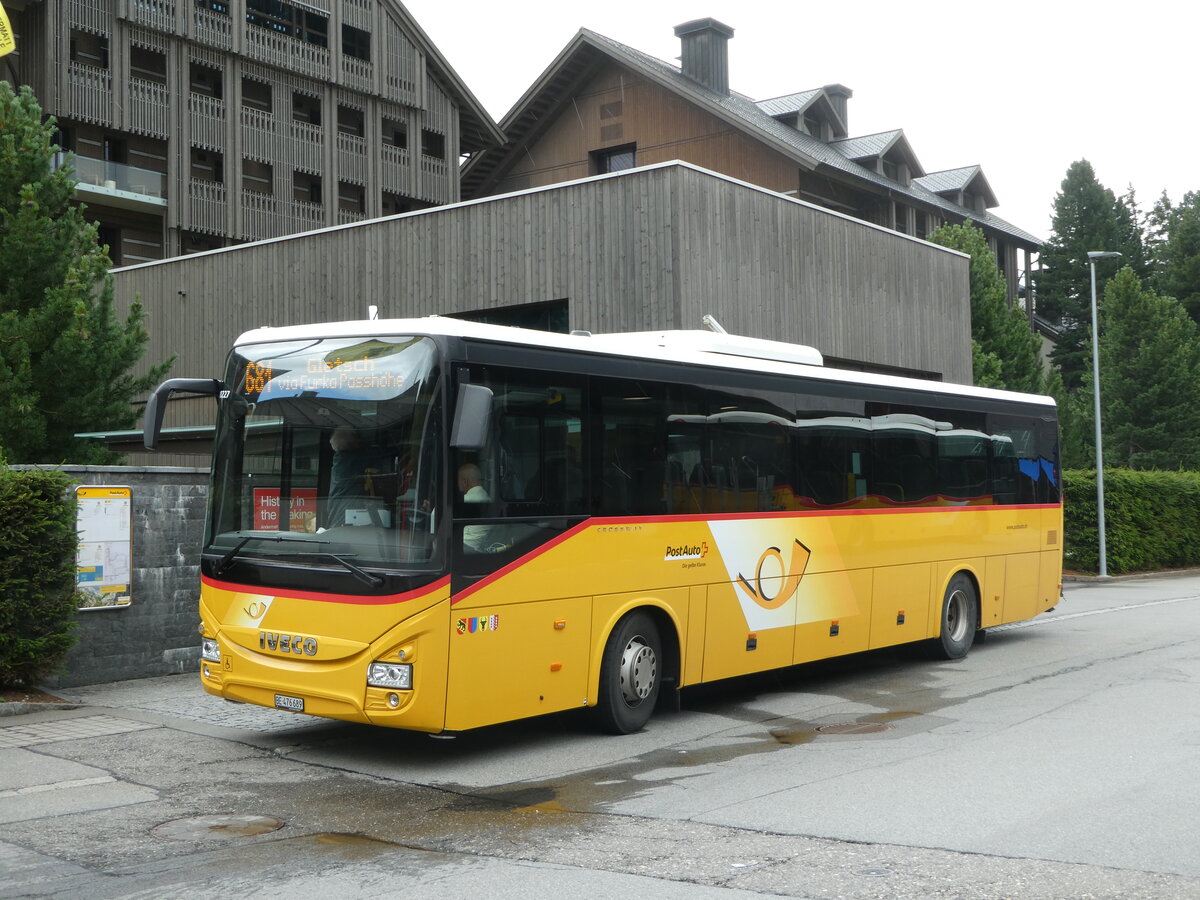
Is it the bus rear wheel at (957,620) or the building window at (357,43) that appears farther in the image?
the building window at (357,43)

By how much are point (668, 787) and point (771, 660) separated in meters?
3.50

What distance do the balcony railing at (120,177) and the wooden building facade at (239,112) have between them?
0.14 ft

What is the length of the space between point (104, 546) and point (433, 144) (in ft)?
126

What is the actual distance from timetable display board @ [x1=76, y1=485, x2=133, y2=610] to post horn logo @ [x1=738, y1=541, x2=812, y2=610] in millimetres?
5808

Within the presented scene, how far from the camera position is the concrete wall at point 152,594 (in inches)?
454

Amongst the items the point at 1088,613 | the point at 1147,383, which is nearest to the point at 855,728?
the point at 1088,613

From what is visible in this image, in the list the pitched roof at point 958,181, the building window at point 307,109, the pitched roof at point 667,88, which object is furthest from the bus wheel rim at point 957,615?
the pitched roof at point 958,181

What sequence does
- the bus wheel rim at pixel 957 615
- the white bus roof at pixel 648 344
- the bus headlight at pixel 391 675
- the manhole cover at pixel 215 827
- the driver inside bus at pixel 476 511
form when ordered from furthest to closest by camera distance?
the bus wheel rim at pixel 957 615, the white bus roof at pixel 648 344, the driver inside bus at pixel 476 511, the bus headlight at pixel 391 675, the manhole cover at pixel 215 827

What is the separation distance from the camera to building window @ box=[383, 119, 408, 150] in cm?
4603

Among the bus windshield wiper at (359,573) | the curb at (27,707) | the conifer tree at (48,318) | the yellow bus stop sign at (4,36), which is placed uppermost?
the yellow bus stop sign at (4,36)

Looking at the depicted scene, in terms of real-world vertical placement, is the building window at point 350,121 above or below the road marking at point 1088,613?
above

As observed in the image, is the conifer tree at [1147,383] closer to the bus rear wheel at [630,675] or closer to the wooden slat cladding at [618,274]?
the wooden slat cladding at [618,274]

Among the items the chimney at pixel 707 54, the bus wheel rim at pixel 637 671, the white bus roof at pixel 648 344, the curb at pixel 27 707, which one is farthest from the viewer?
the chimney at pixel 707 54

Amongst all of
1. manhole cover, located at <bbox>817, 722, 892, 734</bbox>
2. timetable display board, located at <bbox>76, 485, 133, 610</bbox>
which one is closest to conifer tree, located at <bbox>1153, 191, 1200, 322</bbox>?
manhole cover, located at <bbox>817, 722, 892, 734</bbox>
